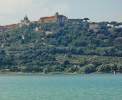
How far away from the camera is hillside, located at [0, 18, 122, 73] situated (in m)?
126

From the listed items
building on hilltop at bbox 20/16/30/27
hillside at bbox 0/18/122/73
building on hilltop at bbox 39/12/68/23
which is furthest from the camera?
building on hilltop at bbox 39/12/68/23

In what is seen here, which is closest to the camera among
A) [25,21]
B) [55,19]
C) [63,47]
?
[63,47]

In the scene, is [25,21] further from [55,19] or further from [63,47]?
[63,47]

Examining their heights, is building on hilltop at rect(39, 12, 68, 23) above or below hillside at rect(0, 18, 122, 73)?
above

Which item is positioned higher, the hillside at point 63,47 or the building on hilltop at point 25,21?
the building on hilltop at point 25,21

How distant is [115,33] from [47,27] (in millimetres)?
18877

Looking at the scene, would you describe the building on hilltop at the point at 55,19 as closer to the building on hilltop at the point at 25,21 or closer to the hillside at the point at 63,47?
the hillside at the point at 63,47

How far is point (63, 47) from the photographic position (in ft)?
466

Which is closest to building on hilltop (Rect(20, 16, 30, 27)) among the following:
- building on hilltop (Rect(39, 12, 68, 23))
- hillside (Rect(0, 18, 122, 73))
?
hillside (Rect(0, 18, 122, 73))

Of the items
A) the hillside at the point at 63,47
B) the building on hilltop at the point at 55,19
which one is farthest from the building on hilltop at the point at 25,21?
the building on hilltop at the point at 55,19

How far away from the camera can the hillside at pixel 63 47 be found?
125938 mm

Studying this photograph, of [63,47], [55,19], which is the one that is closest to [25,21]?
[55,19]

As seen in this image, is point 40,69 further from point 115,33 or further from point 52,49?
point 115,33

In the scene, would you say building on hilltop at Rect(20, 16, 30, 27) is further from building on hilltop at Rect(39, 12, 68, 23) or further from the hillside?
building on hilltop at Rect(39, 12, 68, 23)
